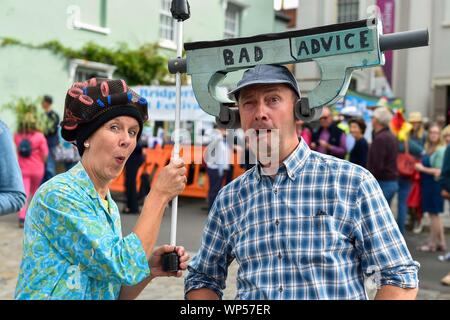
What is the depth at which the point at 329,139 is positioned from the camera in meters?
8.45

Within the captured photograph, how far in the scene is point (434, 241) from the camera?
7.19m

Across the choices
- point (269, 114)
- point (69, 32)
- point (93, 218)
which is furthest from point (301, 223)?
point (69, 32)

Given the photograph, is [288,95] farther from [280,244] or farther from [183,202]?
[183,202]

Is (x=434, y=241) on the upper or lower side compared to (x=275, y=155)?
lower

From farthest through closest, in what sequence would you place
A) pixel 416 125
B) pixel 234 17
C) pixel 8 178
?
1. pixel 234 17
2. pixel 416 125
3. pixel 8 178

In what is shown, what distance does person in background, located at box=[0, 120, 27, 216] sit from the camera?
2590mm

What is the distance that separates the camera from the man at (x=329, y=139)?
8.31 meters

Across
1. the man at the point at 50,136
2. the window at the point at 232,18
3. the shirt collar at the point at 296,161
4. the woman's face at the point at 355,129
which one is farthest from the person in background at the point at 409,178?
the window at the point at 232,18

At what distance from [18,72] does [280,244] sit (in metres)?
11.2

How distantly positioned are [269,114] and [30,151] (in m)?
6.18

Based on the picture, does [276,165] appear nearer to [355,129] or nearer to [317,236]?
[317,236]

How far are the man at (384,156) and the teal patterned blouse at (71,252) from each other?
556 centimetres

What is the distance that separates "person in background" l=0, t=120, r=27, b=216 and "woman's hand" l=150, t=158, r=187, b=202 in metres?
1.10
